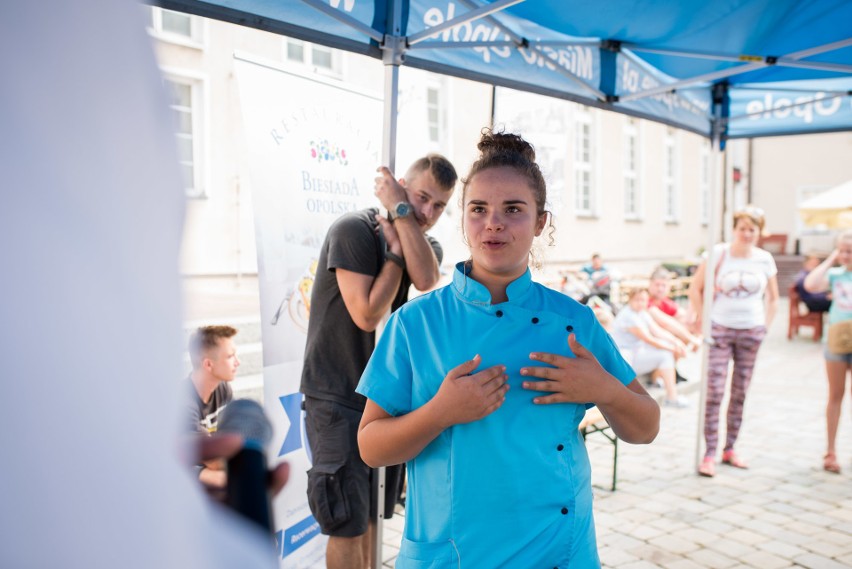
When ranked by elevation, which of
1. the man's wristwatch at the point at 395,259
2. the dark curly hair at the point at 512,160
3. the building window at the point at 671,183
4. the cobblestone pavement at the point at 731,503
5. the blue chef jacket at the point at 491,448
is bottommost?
the cobblestone pavement at the point at 731,503

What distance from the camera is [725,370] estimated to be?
5.22 meters

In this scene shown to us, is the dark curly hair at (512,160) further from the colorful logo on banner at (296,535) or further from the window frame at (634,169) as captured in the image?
the window frame at (634,169)

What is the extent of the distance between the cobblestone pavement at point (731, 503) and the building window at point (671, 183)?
17.3 meters

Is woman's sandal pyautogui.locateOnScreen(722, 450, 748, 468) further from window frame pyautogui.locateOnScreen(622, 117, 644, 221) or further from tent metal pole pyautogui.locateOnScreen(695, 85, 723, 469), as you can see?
window frame pyautogui.locateOnScreen(622, 117, 644, 221)

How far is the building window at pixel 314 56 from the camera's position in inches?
493

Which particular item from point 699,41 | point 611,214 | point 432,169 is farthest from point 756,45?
point 611,214

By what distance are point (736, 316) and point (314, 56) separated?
1005cm

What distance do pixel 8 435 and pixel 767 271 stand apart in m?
5.65

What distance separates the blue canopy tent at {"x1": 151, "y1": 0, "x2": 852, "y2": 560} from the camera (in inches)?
103

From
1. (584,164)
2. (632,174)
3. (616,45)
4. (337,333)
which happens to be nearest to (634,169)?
(632,174)

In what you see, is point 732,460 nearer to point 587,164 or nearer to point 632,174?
point 587,164

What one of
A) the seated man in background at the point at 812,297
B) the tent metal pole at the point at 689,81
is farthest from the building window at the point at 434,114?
the tent metal pole at the point at 689,81

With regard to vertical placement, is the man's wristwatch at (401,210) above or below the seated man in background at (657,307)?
above

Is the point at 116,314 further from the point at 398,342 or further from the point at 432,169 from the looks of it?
the point at 432,169
